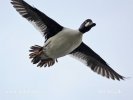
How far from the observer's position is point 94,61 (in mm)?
24359

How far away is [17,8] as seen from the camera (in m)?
23.3

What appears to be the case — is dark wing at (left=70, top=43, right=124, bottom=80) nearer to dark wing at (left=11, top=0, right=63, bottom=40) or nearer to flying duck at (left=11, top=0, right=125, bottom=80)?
flying duck at (left=11, top=0, right=125, bottom=80)

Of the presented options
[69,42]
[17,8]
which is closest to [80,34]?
[69,42]

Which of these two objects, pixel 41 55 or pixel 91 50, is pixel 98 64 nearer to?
pixel 91 50

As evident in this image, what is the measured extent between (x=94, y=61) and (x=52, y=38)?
2.16 m

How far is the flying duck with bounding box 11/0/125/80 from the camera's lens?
22.5 meters

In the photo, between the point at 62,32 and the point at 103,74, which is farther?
the point at 103,74

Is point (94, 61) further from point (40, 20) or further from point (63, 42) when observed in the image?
point (40, 20)

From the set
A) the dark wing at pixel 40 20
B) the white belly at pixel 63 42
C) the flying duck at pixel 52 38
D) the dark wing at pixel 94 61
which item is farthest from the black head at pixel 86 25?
the dark wing at pixel 94 61

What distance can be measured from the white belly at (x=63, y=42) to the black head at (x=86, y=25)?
0.92 ft

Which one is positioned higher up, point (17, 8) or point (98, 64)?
point (17, 8)

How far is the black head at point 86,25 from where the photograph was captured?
2294cm

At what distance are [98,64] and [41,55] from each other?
2281 millimetres

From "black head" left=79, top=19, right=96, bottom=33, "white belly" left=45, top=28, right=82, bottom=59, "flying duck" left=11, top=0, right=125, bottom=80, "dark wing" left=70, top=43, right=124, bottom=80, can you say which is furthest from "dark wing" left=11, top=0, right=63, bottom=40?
"dark wing" left=70, top=43, right=124, bottom=80
